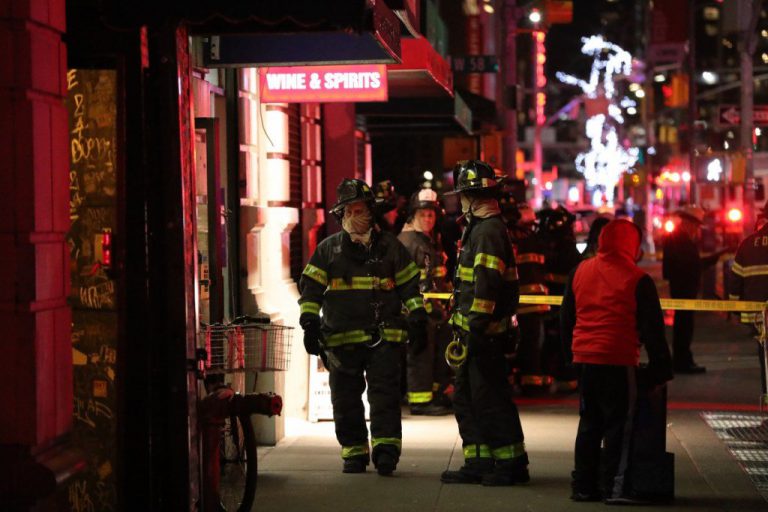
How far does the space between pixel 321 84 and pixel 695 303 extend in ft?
12.6

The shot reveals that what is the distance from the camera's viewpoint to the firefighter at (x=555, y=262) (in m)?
14.9

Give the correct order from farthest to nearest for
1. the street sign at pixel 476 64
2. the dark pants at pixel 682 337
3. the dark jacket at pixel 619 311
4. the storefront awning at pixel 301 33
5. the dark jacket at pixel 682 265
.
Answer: the street sign at pixel 476 64
the dark jacket at pixel 682 265
the dark pants at pixel 682 337
the dark jacket at pixel 619 311
the storefront awning at pixel 301 33

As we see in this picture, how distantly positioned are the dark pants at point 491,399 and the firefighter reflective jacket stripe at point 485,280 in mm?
176

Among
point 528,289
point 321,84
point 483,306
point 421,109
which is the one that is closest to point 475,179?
point 483,306

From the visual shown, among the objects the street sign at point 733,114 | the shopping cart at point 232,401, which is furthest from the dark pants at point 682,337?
the street sign at point 733,114

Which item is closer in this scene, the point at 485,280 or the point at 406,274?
the point at 485,280

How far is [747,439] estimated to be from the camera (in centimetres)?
1112

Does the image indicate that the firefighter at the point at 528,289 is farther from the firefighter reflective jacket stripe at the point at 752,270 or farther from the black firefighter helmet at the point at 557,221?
the firefighter reflective jacket stripe at the point at 752,270

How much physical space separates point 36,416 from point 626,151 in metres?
97.1

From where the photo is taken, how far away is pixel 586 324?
8.43 m

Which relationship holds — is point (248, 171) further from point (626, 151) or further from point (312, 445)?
point (626, 151)

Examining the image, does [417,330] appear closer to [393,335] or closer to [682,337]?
[393,335]

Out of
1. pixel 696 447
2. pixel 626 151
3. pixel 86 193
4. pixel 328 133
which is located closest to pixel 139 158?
pixel 86 193

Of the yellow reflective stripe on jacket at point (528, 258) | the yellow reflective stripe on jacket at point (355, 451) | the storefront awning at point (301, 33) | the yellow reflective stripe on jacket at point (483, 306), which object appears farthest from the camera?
the yellow reflective stripe on jacket at point (528, 258)
